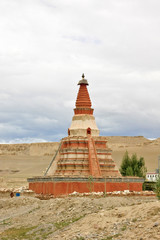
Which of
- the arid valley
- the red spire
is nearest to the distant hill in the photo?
the red spire

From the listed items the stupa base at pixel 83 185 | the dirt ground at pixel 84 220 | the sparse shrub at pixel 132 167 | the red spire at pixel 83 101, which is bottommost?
the dirt ground at pixel 84 220

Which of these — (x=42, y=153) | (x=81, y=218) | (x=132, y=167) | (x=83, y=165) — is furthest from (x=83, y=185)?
(x=42, y=153)

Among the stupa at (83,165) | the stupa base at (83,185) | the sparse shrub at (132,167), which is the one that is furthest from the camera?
the sparse shrub at (132,167)

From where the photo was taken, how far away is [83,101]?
47938mm

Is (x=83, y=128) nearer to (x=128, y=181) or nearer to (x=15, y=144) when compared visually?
(x=128, y=181)

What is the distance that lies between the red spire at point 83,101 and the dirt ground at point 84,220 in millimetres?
16414

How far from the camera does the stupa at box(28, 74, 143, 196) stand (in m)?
41.5

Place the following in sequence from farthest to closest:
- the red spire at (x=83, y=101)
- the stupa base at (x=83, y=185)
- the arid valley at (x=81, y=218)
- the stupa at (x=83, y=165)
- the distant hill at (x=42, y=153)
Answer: the distant hill at (x=42, y=153) < the red spire at (x=83, y=101) < the stupa at (x=83, y=165) < the stupa base at (x=83, y=185) < the arid valley at (x=81, y=218)

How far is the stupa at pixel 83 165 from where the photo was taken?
41531mm

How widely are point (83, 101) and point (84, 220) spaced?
26188 mm

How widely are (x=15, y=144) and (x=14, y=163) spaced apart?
2163 centimetres

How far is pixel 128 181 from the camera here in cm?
4281

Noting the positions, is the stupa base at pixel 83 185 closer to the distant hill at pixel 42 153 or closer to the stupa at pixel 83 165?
the stupa at pixel 83 165

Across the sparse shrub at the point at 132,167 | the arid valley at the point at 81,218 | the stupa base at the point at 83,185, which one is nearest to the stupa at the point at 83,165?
the stupa base at the point at 83,185
